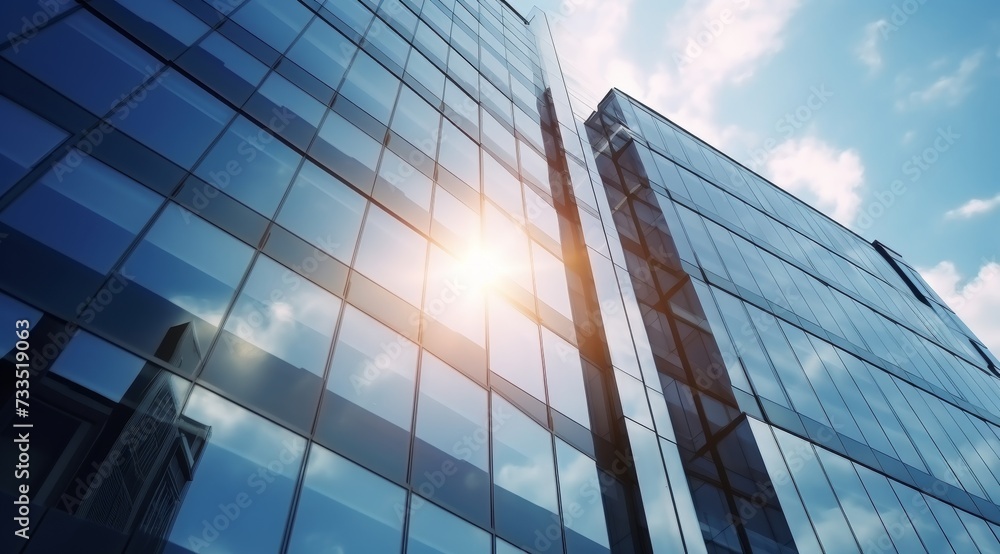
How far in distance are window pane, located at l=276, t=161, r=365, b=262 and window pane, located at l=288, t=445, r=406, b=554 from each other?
4477 mm

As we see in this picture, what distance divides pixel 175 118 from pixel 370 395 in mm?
6367

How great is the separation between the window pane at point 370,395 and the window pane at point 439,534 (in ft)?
2.23

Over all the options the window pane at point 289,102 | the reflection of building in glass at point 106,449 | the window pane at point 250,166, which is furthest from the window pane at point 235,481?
the window pane at point 289,102

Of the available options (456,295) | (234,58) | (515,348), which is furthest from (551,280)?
(234,58)

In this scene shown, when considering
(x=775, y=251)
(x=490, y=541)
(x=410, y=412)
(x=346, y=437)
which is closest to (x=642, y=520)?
(x=490, y=541)

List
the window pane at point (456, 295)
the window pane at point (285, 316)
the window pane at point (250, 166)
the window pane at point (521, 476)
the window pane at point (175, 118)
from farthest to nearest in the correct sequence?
the window pane at point (456, 295), the window pane at point (250, 166), the window pane at point (521, 476), the window pane at point (175, 118), the window pane at point (285, 316)

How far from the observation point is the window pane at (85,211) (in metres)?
7.69

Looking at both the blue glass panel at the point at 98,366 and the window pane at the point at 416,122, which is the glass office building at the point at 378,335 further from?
the window pane at the point at 416,122

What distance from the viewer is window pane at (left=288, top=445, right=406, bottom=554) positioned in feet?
24.9

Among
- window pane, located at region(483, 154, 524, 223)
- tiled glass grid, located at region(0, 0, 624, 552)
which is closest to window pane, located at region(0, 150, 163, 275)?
tiled glass grid, located at region(0, 0, 624, 552)

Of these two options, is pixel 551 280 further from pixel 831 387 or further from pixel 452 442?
pixel 831 387

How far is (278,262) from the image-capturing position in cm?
1018

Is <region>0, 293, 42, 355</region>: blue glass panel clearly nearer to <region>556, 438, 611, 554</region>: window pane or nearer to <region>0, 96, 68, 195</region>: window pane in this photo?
<region>0, 96, 68, 195</region>: window pane

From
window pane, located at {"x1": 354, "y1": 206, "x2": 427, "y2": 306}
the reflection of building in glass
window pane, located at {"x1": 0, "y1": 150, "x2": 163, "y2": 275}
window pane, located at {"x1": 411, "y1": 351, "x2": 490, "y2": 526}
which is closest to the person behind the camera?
the reflection of building in glass
